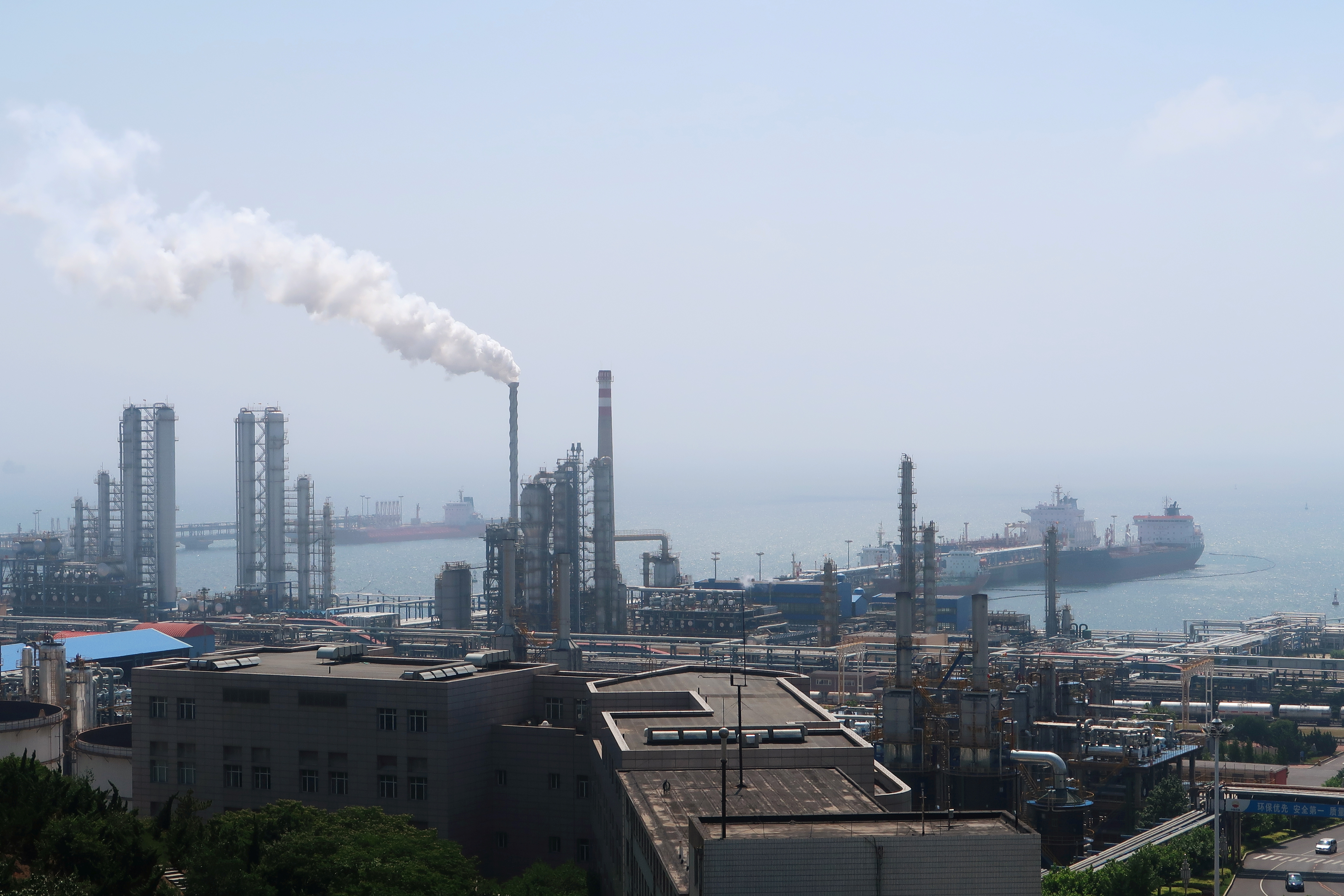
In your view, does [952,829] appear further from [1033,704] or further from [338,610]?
[338,610]

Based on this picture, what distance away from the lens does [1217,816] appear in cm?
4397

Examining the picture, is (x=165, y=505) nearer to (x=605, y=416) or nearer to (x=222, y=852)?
(x=605, y=416)

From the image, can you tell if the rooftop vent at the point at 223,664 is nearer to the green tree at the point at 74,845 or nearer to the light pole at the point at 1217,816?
the green tree at the point at 74,845

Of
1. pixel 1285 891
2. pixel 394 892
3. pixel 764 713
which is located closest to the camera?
pixel 394 892

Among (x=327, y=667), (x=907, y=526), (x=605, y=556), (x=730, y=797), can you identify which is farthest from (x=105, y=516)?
(x=730, y=797)

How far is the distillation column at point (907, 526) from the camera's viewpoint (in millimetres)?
98125

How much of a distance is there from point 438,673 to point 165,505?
9066cm

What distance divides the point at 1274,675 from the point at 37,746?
71199 millimetres

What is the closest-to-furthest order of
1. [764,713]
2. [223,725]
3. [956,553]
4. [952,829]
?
[952,829], [764,713], [223,725], [956,553]

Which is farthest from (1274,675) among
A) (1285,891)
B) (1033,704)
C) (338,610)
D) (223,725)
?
(338,610)

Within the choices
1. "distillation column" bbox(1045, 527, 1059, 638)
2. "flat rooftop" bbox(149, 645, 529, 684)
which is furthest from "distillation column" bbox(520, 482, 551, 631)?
"flat rooftop" bbox(149, 645, 529, 684)

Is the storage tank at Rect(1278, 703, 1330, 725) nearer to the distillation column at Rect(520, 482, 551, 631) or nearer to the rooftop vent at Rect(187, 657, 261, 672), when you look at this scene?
the distillation column at Rect(520, 482, 551, 631)

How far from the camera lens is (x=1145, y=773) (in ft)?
182

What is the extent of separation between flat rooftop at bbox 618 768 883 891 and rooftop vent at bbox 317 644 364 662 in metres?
15.4
